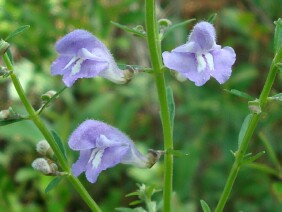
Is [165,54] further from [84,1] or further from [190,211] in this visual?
[84,1]

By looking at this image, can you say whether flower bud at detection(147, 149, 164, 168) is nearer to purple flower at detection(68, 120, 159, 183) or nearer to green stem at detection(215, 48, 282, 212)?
purple flower at detection(68, 120, 159, 183)

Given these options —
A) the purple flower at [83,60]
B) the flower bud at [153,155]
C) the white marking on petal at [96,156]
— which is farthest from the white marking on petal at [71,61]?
the flower bud at [153,155]

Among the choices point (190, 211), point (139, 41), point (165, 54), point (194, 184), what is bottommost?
point (194, 184)

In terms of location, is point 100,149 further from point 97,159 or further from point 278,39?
point 278,39

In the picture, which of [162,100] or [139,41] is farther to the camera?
[139,41]

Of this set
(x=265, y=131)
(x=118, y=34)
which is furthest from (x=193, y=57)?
(x=118, y=34)

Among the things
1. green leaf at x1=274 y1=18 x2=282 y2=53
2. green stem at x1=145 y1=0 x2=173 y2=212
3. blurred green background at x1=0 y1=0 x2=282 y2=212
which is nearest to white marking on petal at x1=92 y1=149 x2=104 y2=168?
green stem at x1=145 y1=0 x2=173 y2=212
